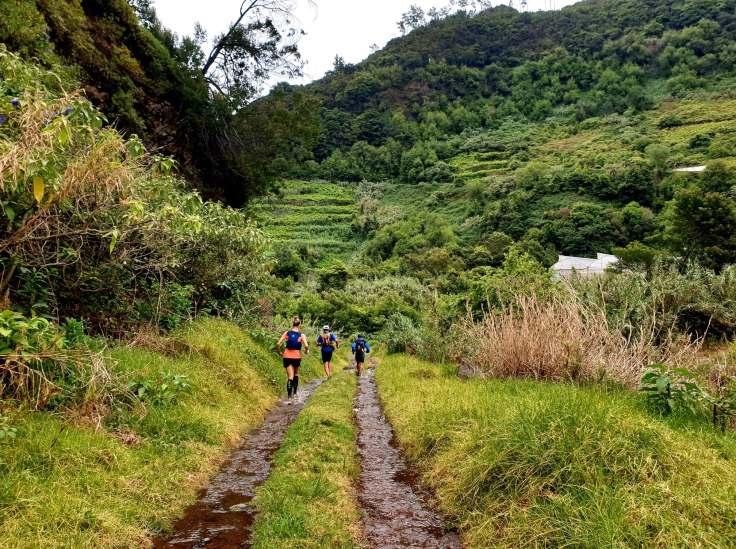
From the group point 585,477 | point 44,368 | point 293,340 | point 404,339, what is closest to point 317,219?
point 404,339

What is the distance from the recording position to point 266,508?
17.0 feet

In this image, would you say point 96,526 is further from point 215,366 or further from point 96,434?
point 215,366

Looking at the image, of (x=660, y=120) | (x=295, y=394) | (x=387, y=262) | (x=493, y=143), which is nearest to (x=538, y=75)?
(x=493, y=143)

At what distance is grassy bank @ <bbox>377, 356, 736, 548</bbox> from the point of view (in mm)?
3607

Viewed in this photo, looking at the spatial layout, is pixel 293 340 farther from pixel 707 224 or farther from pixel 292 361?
pixel 707 224

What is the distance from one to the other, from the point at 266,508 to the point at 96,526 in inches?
67.6

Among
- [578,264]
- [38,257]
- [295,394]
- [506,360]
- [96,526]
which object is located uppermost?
[38,257]

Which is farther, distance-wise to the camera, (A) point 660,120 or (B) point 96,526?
(A) point 660,120

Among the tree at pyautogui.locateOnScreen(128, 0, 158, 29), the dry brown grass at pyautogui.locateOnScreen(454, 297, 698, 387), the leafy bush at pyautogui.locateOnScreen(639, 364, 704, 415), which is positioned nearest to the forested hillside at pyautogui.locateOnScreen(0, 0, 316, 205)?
the tree at pyautogui.locateOnScreen(128, 0, 158, 29)

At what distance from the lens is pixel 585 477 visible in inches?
170

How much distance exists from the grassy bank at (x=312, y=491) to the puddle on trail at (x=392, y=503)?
8.1 inches

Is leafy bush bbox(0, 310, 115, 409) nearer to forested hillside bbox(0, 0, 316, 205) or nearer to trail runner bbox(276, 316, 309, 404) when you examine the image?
trail runner bbox(276, 316, 309, 404)

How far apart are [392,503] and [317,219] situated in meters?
85.7

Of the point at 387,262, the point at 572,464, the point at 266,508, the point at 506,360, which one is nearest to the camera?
the point at 572,464
